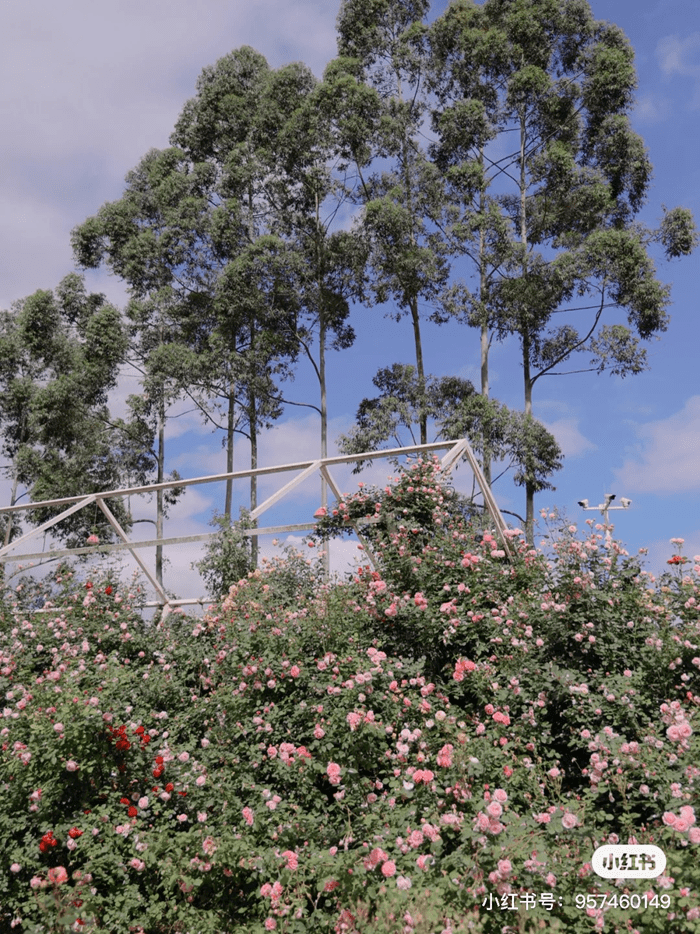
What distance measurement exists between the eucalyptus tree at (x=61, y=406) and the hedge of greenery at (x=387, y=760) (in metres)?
15.5

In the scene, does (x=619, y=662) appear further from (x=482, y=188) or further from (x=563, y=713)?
(x=482, y=188)

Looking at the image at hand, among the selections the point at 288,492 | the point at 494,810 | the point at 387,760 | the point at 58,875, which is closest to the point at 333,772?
the point at 387,760

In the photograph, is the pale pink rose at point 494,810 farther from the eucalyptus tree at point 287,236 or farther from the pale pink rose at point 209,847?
the eucalyptus tree at point 287,236

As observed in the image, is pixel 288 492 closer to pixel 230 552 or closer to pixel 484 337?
pixel 230 552

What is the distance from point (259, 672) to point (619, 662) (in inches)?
91.9

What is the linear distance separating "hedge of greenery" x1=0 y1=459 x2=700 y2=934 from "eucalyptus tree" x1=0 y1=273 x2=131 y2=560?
1553cm

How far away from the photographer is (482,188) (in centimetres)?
1923

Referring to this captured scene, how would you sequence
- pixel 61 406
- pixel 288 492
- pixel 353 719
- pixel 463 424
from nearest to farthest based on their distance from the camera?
pixel 353 719, pixel 288 492, pixel 463 424, pixel 61 406

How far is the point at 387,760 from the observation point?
4535 millimetres

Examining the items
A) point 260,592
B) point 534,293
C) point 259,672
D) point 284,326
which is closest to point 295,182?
point 284,326

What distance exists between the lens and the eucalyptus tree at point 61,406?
2130cm

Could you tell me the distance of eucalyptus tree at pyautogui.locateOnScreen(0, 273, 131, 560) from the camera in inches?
838

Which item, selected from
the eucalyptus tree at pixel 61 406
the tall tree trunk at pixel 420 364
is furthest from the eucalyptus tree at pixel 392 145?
the eucalyptus tree at pixel 61 406

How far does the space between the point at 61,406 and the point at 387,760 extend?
1939cm
